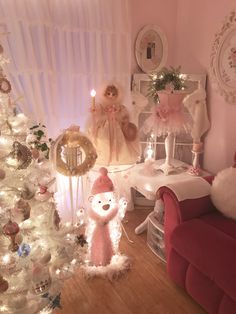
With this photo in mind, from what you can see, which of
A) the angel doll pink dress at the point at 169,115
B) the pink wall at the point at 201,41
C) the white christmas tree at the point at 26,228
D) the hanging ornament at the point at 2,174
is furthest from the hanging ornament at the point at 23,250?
the pink wall at the point at 201,41

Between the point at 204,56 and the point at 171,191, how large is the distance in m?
1.34

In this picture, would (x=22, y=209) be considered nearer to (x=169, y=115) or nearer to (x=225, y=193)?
(x=225, y=193)

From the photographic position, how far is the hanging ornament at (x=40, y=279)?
1432 millimetres

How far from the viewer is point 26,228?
1.49 m

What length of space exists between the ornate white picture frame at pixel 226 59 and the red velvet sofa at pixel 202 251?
3.16 feet

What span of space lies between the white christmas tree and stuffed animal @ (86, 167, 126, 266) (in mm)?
322

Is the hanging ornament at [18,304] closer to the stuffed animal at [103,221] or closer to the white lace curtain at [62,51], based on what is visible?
the stuffed animal at [103,221]

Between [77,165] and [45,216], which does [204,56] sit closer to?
[77,165]

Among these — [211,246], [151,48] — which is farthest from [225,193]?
[151,48]

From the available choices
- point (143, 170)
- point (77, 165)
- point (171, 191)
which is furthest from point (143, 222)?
point (77, 165)

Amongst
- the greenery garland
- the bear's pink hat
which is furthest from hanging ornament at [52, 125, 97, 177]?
the greenery garland

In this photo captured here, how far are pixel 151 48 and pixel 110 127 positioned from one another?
1.06 metres

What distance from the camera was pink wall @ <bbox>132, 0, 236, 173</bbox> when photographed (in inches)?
95.9

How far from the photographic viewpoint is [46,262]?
1.51 meters
